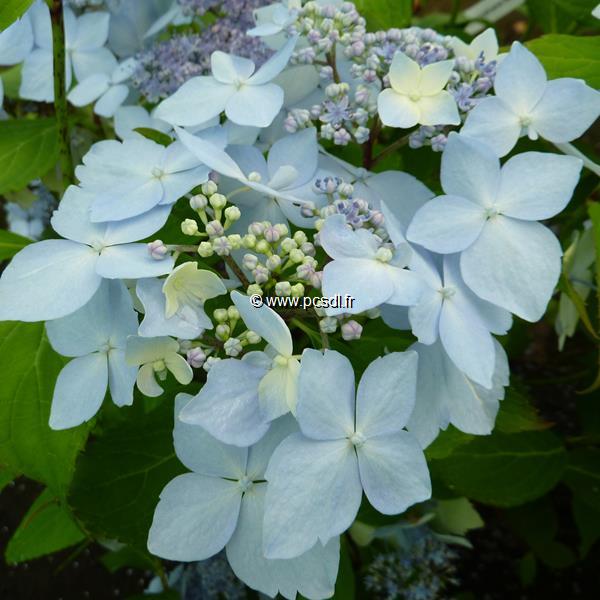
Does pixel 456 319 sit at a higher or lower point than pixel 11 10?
lower

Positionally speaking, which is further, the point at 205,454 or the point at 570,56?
the point at 570,56

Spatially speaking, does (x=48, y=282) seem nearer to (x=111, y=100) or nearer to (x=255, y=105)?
(x=255, y=105)

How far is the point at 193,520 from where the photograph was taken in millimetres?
393

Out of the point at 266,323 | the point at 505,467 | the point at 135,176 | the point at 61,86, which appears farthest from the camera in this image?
the point at 505,467

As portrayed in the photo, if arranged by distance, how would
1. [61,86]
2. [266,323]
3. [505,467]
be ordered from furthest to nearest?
[505,467] < [61,86] < [266,323]

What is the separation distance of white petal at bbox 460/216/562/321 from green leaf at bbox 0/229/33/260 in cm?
32

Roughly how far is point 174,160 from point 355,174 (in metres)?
0.11

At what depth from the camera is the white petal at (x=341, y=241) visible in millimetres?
366

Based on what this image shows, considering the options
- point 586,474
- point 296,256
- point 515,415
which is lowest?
point 586,474

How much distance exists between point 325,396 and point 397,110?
17 centimetres

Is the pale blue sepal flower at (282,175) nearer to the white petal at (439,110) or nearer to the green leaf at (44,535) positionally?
the white petal at (439,110)

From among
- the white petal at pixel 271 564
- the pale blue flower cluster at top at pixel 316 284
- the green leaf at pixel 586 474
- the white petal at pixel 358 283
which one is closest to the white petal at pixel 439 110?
the pale blue flower cluster at top at pixel 316 284

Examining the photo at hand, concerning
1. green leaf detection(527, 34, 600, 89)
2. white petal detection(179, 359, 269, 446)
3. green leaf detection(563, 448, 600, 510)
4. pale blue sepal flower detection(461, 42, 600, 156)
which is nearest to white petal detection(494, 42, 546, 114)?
pale blue sepal flower detection(461, 42, 600, 156)

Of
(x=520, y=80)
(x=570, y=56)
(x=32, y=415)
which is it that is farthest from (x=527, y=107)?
(x=32, y=415)
